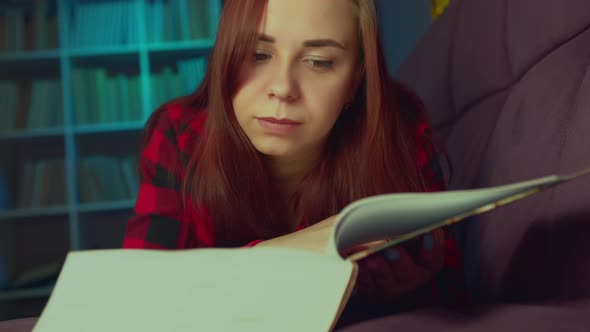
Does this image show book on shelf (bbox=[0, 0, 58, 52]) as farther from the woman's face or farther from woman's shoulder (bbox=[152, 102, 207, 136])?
the woman's face

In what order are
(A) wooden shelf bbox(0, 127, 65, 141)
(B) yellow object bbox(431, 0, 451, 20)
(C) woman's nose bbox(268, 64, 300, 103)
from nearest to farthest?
(C) woman's nose bbox(268, 64, 300, 103)
(B) yellow object bbox(431, 0, 451, 20)
(A) wooden shelf bbox(0, 127, 65, 141)

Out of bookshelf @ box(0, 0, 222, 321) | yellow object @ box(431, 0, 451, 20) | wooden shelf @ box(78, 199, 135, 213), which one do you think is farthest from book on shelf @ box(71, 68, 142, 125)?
yellow object @ box(431, 0, 451, 20)

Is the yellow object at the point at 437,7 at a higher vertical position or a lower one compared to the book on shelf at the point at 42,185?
higher

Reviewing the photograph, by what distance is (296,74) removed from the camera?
0.76 m

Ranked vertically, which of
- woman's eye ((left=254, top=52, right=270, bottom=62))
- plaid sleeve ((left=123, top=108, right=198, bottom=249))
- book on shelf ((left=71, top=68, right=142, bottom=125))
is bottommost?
book on shelf ((left=71, top=68, right=142, bottom=125))

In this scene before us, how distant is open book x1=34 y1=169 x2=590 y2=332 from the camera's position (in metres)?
0.34

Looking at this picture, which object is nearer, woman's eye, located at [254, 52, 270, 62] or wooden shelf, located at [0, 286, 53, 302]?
woman's eye, located at [254, 52, 270, 62]

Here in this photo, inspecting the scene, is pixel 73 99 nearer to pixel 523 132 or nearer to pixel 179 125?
pixel 179 125

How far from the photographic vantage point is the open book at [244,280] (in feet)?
1.10

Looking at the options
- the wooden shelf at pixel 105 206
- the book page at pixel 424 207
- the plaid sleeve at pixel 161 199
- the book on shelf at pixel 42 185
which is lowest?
the wooden shelf at pixel 105 206

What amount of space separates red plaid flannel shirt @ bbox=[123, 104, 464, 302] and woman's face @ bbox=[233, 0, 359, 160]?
0.44 ft

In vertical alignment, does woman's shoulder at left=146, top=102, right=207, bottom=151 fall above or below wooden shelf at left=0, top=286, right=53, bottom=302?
above

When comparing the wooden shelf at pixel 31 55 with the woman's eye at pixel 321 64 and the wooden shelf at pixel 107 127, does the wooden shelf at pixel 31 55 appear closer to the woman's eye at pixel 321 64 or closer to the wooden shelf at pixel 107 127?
the wooden shelf at pixel 107 127

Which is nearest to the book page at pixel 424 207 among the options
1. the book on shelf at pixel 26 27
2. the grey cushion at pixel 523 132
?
the grey cushion at pixel 523 132
